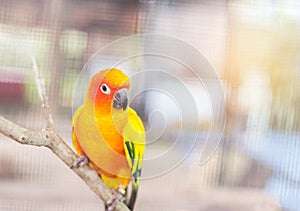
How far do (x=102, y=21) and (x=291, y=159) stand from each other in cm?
51

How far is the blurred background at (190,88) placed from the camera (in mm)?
906

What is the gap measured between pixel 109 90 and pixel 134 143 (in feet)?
0.39

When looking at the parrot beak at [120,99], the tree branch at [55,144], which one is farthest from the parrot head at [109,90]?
the tree branch at [55,144]

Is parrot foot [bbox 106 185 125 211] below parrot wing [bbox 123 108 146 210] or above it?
below

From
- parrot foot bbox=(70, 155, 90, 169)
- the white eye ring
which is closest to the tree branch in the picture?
parrot foot bbox=(70, 155, 90, 169)

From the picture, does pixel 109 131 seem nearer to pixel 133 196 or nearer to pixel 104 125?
pixel 104 125

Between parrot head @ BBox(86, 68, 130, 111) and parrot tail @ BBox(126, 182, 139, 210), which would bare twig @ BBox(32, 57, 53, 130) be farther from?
parrot tail @ BBox(126, 182, 139, 210)

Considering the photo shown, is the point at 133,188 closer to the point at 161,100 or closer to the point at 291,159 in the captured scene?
the point at 161,100

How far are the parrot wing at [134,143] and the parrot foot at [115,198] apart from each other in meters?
0.03

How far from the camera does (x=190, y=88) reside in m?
→ 0.92

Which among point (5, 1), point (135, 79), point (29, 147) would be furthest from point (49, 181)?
point (5, 1)

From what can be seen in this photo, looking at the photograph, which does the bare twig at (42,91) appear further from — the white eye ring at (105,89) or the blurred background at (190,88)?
the white eye ring at (105,89)

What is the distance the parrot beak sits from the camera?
87cm

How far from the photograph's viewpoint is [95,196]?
91 centimetres
